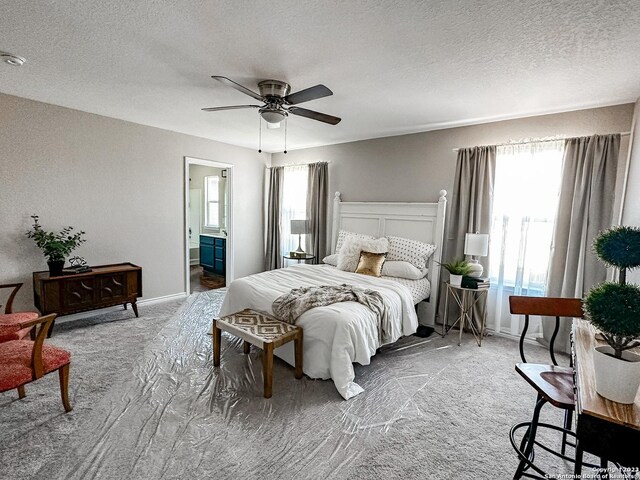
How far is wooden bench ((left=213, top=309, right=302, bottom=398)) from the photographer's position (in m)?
2.37

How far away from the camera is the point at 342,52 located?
Result: 7.20 ft

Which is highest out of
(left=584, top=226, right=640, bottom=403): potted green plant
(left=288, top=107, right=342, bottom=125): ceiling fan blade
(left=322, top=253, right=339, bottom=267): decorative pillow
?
(left=288, top=107, right=342, bottom=125): ceiling fan blade

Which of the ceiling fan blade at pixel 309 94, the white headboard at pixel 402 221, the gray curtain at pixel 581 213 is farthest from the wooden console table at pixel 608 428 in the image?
the white headboard at pixel 402 221

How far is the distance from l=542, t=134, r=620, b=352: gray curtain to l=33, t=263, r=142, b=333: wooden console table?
500cm

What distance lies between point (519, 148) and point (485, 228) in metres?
0.98

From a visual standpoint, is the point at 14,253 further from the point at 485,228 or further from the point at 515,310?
the point at 485,228

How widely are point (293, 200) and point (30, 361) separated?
4331 millimetres

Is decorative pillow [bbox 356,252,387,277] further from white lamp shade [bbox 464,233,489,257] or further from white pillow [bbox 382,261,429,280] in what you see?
white lamp shade [bbox 464,233,489,257]

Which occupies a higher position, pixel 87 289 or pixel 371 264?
pixel 371 264

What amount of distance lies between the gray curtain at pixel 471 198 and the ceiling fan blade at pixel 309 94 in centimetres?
237

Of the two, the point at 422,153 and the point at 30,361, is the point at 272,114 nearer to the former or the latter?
the point at 422,153

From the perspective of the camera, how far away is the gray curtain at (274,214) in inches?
234

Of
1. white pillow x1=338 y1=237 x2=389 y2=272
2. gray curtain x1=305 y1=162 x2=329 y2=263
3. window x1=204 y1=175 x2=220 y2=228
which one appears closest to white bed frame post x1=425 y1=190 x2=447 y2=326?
white pillow x1=338 y1=237 x2=389 y2=272

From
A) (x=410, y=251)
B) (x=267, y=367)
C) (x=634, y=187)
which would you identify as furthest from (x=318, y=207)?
(x=634, y=187)
